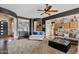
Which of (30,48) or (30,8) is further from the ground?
(30,8)

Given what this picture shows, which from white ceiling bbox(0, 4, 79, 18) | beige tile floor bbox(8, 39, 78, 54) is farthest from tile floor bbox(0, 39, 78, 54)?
white ceiling bbox(0, 4, 79, 18)

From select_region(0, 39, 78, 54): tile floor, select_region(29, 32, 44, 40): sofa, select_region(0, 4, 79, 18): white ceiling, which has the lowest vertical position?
select_region(0, 39, 78, 54): tile floor

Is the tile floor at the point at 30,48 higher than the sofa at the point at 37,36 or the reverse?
the reverse

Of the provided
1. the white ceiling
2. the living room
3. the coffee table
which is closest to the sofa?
the living room

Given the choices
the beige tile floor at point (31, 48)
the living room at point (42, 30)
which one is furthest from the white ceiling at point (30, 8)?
the beige tile floor at point (31, 48)

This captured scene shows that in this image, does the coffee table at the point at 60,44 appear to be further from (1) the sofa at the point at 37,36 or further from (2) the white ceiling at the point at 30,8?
(2) the white ceiling at the point at 30,8

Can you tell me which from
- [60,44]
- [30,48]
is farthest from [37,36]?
[60,44]

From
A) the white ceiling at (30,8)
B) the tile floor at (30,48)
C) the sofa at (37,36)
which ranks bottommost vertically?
the tile floor at (30,48)

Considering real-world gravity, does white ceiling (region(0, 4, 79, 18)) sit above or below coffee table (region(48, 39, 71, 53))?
above

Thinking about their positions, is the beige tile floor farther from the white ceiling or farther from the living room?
the white ceiling

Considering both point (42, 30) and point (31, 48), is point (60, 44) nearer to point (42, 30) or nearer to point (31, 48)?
point (42, 30)

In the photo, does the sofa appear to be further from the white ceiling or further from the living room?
the white ceiling

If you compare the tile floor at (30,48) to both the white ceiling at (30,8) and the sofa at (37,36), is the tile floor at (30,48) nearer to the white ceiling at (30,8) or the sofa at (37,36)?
the sofa at (37,36)
